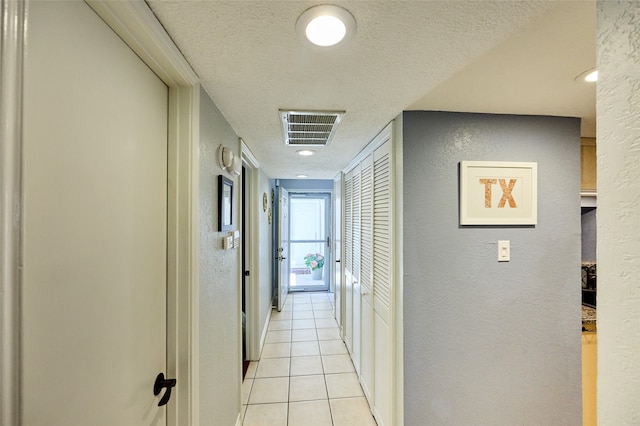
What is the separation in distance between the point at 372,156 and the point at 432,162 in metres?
0.62

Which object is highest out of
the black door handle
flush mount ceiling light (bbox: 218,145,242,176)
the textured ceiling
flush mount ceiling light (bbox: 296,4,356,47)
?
the textured ceiling

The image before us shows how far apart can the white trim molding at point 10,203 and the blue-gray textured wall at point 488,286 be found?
1480 millimetres

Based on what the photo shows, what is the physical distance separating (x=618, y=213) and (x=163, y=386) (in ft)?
4.70

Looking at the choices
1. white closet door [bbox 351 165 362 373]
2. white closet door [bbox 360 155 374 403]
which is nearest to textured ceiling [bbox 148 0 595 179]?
white closet door [bbox 360 155 374 403]

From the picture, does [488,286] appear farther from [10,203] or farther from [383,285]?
[10,203]

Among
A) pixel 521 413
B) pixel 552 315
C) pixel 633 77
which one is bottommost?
pixel 521 413

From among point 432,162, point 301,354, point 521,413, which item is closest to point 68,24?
point 432,162

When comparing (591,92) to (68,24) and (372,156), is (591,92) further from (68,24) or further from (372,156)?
(68,24)

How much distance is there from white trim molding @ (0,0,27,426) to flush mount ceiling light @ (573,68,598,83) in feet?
5.90

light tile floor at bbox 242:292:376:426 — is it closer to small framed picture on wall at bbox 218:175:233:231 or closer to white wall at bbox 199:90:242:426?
white wall at bbox 199:90:242:426

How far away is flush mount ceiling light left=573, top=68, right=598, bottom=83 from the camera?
43.9 inches

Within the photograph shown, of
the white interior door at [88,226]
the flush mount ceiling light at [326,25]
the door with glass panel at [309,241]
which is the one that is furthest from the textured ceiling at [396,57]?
the door with glass panel at [309,241]

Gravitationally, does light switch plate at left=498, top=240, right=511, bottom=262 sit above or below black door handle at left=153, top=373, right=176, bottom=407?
above

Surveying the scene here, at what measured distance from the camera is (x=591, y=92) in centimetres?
129
